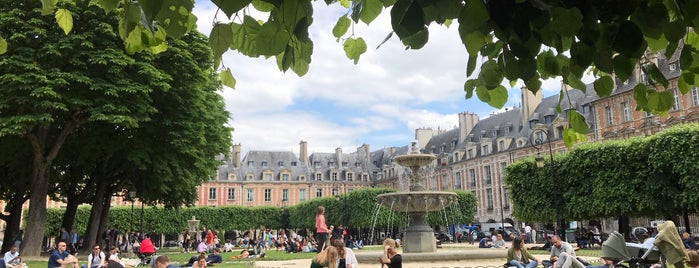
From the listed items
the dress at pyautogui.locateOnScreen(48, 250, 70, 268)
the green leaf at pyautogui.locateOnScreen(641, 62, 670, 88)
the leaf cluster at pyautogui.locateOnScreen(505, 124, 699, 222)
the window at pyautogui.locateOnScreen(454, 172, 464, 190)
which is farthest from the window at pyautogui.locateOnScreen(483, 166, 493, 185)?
the green leaf at pyautogui.locateOnScreen(641, 62, 670, 88)

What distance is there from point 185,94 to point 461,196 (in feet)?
131

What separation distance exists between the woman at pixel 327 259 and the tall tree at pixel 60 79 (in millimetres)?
12495

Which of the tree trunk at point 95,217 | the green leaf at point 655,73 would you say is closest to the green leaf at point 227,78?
the green leaf at point 655,73

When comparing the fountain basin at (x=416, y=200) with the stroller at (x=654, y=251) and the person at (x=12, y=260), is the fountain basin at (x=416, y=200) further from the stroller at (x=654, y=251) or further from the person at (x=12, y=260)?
the person at (x=12, y=260)

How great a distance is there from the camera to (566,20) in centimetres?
226

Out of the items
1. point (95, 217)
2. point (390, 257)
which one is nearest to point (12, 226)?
point (95, 217)

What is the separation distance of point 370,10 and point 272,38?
0.62 metres

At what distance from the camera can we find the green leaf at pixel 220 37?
2412 mm

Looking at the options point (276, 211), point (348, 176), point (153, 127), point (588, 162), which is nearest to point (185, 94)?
point (153, 127)

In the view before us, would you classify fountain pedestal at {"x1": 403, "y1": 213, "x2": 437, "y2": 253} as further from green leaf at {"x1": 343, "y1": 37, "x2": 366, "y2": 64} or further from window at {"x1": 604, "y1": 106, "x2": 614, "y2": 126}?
window at {"x1": 604, "y1": 106, "x2": 614, "y2": 126}

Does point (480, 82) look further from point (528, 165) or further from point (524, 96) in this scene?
point (524, 96)

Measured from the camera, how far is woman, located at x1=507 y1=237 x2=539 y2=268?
1237 cm

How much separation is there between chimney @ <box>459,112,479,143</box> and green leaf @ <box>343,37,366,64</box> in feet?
218

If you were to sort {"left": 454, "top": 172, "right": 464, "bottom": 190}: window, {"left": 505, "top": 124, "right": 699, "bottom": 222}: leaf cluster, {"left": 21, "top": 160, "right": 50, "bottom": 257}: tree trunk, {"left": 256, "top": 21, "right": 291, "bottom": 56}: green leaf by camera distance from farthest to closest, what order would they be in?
{"left": 454, "top": 172, "right": 464, "bottom": 190}: window → {"left": 505, "top": 124, "right": 699, "bottom": 222}: leaf cluster → {"left": 21, "top": 160, "right": 50, "bottom": 257}: tree trunk → {"left": 256, "top": 21, "right": 291, "bottom": 56}: green leaf
